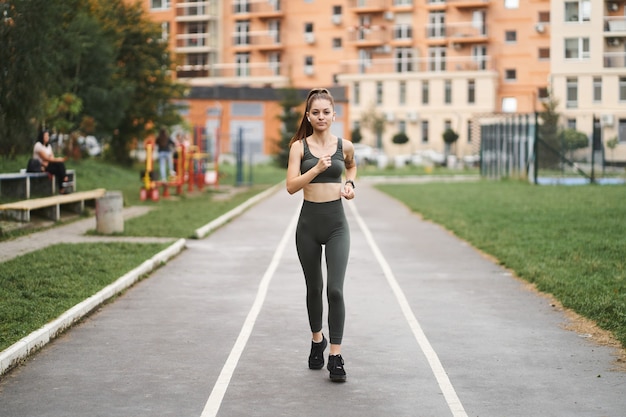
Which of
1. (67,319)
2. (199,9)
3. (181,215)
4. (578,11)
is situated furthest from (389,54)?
(67,319)

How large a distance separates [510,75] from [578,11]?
4745 cm

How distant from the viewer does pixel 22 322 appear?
32.6 ft

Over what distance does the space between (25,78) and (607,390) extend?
13673mm

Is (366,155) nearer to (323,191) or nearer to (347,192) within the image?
(323,191)

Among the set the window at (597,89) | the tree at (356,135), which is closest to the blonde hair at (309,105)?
the window at (597,89)

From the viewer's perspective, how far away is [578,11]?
3516 cm

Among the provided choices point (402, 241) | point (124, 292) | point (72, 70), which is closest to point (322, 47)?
point (72, 70)

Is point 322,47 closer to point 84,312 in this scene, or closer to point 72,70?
point 72,70

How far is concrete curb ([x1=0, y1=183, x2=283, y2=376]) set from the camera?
28.2 feet

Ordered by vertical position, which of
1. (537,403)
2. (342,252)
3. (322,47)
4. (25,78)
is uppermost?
(322,47)

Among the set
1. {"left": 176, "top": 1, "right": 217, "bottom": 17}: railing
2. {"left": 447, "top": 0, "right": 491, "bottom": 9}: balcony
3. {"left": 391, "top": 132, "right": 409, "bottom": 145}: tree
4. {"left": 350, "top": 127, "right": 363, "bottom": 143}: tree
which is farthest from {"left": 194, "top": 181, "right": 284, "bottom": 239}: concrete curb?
{"left": 176, "top": 1, "right": 217, "bottom": 17}: railing

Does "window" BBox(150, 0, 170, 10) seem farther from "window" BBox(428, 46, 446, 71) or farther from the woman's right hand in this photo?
the woman's right hand

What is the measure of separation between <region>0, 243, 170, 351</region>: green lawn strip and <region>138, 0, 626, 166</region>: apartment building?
4902cm

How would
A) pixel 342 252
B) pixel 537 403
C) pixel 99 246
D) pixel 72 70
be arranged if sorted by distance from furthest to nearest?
pixel 72 70
pixel 99 246
pixel 342 252
pixel 537 403
